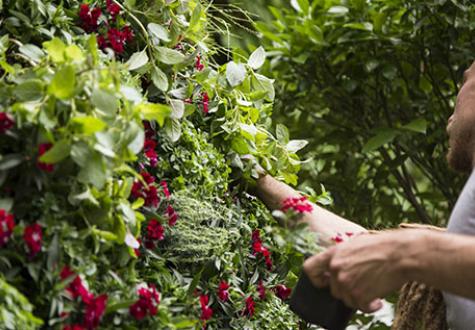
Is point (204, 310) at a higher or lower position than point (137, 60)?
lower

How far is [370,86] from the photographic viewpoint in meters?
3.44

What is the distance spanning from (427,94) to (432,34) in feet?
1.31

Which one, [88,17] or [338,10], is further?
[338,10]

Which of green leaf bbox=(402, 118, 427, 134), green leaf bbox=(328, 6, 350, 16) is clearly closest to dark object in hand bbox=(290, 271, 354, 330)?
green leaf bbox=(402, 118, 427, 134)

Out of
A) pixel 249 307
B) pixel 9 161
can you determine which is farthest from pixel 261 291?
pixel 9 161

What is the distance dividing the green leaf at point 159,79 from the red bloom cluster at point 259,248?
42 centimetres

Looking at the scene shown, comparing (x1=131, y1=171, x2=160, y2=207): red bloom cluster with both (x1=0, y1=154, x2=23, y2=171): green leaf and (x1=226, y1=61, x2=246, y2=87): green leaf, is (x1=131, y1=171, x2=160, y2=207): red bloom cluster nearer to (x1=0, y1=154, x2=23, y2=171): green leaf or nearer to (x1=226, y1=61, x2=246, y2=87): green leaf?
(x1=0, y1=154, x2=23, y2=171): green leaf

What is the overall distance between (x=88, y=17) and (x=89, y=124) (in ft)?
1.69

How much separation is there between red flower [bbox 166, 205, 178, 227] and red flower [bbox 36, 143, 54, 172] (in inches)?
14.7

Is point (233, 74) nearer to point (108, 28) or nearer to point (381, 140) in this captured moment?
point (108, 28)

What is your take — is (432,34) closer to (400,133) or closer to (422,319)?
(400,133)

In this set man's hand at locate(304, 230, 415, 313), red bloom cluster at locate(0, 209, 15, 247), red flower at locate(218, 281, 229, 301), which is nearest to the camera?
red bloom cluster at locate(0, 209, 15, 247)

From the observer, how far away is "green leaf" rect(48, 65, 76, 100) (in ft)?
4.96

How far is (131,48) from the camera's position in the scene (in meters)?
2.06
